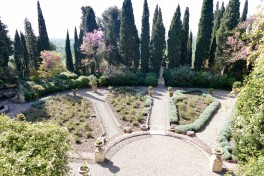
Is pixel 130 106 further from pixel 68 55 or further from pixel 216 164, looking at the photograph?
pixel 68 55

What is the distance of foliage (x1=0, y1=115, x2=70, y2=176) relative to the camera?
14.3 ft

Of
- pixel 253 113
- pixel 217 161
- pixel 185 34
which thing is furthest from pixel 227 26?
pixel 253 113

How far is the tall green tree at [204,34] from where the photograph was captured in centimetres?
2553

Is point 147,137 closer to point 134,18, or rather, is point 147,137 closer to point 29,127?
point 29,127

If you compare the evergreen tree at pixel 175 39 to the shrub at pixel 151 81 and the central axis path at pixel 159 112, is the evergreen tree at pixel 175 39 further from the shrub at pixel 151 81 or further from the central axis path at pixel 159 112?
the central axis path at pixel 159 112

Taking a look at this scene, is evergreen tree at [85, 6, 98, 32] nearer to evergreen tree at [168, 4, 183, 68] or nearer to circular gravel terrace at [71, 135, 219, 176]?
evergreen tree at [168, 4, 183, 68]

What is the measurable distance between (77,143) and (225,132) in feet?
28.4

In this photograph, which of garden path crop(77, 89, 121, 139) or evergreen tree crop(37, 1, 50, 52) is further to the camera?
evergreen tree crop(37, 1, 50, 52)

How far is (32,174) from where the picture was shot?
427 cm

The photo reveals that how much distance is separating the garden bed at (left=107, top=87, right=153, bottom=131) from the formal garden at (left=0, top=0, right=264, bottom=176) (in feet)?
0.34

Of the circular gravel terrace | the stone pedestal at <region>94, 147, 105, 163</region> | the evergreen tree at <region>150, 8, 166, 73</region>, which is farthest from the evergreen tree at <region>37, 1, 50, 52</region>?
the stone pedestal at <region>94, 147, 105, 163</region>

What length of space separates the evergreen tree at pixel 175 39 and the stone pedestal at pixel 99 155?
19.8m

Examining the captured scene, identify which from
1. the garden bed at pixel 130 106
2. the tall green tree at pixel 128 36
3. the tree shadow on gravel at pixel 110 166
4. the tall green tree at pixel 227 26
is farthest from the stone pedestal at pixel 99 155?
the tall green tree at pixel 128 36

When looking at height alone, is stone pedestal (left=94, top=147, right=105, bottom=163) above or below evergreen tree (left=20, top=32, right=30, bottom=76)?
below
